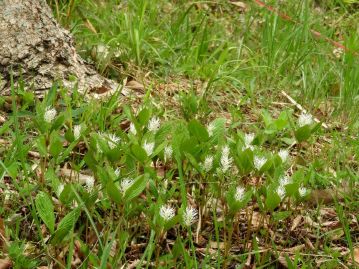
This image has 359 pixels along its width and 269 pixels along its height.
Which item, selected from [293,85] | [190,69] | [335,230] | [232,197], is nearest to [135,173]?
[232,197]

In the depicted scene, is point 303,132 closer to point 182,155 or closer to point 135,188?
point 182,155

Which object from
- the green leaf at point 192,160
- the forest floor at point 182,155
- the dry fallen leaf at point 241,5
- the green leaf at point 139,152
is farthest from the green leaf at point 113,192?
the dry fallen leaf at point 241,5

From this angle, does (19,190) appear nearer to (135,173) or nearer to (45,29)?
(135,173)

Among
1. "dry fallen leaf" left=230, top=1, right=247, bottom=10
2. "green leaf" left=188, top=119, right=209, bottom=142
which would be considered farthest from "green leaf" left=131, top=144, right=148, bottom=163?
"dry fallen leaf" left=230, top=1, right=247, bottom=10

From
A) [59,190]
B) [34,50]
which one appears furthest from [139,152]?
[34,50]

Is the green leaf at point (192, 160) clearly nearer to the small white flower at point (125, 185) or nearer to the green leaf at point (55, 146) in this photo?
the small white flower at point (125, 185)

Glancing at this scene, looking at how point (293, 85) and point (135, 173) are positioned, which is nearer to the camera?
point (135, 173)

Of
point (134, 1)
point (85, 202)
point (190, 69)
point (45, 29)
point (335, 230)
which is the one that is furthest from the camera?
point (134, 1)
